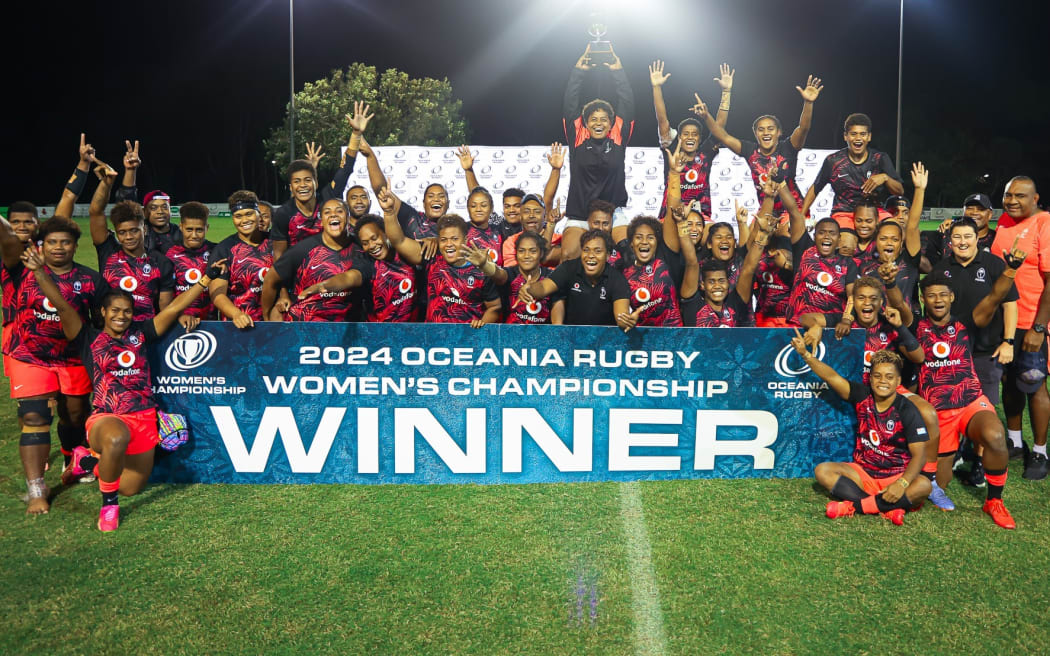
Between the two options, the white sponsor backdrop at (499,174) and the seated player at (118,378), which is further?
the white sponsor backdrop at (499,174)

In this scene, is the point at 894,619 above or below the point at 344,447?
below

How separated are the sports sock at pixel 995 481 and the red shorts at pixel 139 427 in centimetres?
557

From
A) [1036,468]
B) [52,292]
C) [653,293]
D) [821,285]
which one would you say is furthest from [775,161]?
[52,292]

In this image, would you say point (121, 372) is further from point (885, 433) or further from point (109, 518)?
point (885, 433)

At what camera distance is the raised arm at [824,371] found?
17.9 ft

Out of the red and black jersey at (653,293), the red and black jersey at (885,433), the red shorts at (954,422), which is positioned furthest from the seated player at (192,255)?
the red shorts at (954,422)

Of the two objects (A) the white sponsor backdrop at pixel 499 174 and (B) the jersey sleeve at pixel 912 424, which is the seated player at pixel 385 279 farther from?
(A) the white sponsor backdrop at pixel 499 174

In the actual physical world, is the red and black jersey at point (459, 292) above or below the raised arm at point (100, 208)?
below

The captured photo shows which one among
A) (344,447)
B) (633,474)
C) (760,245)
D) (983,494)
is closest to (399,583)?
(344,447)

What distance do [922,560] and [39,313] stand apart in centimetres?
580

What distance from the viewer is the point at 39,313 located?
5.44m

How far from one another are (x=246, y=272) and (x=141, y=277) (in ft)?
2.44

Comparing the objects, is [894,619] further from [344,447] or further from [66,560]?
[66,560]

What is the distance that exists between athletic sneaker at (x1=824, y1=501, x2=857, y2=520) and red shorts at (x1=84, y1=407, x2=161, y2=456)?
453 centimetres
